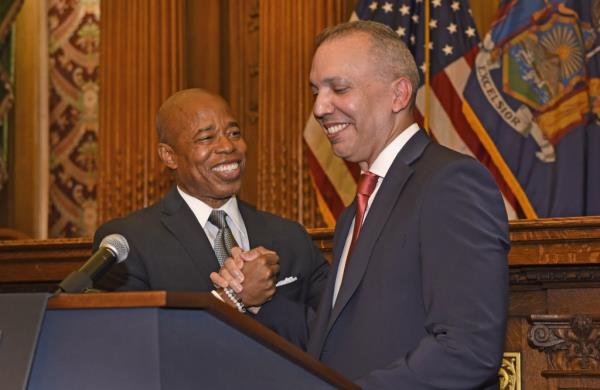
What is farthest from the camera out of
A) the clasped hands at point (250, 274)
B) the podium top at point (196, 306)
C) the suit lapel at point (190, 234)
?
the suit lapel at point (190, 234)

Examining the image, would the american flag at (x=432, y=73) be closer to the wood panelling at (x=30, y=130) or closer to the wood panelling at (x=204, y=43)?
the wood panelling at (x=204, y=43)

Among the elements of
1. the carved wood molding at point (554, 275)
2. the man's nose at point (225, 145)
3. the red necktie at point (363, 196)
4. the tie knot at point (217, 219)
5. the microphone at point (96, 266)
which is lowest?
the carved wood molding at point (554, 275)

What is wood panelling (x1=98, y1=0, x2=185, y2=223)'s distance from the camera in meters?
6.79

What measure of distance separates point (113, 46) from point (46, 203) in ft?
4.07

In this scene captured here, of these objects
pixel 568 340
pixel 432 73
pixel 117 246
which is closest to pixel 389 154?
pixel 117 246

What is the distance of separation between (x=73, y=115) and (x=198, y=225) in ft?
13.7

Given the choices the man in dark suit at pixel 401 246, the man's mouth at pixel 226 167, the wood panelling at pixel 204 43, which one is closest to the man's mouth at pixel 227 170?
the man's mouth at pixel 226 167

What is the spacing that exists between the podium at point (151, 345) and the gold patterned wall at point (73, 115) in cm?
570

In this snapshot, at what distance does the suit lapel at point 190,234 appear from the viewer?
3557 millimetres

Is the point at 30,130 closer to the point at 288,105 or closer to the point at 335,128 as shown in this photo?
the point at 288,105

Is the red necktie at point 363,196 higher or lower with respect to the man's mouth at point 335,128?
lower

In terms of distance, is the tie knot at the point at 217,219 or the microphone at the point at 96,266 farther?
the tie knot at the point at 217,219

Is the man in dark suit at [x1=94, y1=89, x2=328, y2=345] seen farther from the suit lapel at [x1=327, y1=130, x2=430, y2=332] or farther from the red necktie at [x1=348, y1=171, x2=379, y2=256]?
the suit lapel at [x1=327, y1=130, x2=430, y2=332]

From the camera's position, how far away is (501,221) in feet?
7.93
